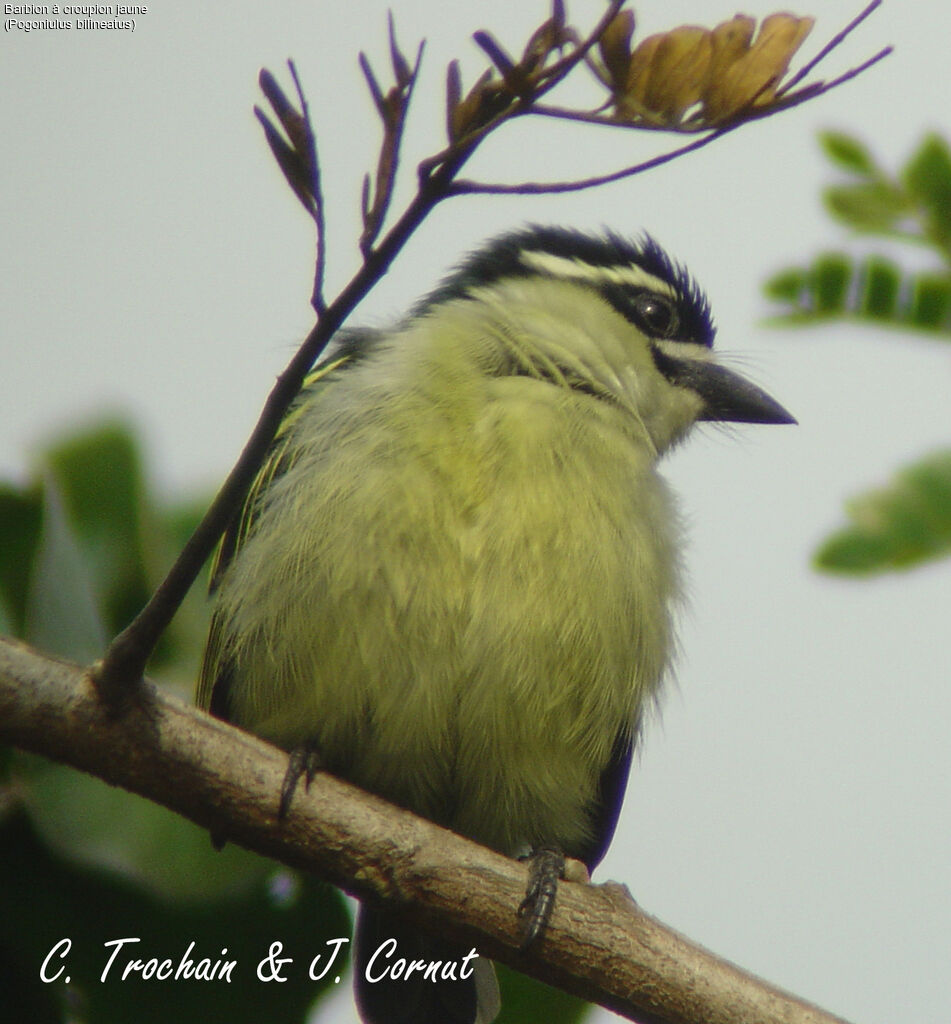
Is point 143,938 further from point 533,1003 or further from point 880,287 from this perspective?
point 880,287

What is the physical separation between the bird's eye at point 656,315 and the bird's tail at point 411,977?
1.82 metres

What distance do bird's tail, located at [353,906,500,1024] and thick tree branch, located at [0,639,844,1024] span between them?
2.28 ft

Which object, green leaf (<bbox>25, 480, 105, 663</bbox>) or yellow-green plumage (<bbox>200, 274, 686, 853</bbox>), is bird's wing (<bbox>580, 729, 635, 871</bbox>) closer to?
yellow-green plumage (<bbox>200, 274, 686, 853</bbox>)

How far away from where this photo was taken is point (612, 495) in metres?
3.06

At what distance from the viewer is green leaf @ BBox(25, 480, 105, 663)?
2.51 m

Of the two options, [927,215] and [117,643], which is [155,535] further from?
[927,215]

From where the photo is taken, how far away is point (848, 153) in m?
3.21

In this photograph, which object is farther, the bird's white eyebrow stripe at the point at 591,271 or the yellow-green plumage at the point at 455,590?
the bird's white eyebrow stripe at the point at 591,271

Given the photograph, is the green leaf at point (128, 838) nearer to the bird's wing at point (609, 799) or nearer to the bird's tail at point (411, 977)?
the bird's tail at point (411, 977)

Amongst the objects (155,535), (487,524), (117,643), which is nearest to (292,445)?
(155,535)

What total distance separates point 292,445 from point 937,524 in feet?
5.15

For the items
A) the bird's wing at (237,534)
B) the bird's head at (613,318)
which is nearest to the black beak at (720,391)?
the bird's head at (613,318)

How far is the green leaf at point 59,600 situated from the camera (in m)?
2.51

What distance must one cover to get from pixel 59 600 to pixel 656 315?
1.99m
